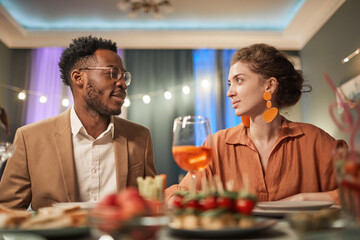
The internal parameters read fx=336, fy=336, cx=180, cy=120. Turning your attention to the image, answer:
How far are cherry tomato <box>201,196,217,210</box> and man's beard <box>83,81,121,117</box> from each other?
1.28 meters

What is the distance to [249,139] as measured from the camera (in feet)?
5.40

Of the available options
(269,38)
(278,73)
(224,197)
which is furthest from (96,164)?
(269,38)

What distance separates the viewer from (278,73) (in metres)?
1.83

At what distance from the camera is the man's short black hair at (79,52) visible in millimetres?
2014

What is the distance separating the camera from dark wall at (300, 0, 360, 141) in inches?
154

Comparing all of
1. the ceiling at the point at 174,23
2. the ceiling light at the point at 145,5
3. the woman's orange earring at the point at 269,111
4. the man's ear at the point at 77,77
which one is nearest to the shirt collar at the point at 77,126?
the man's ear at the point at 77,77

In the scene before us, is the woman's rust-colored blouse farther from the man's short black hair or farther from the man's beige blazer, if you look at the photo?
the man's short black hair

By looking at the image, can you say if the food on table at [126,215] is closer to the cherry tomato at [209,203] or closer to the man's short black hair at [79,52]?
the cherry tomato at [209,203]

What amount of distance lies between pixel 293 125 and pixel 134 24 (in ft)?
14.0

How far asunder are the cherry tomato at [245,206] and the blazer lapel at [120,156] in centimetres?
110

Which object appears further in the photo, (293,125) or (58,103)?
(58,103)

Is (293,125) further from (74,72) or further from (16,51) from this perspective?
(16,51)

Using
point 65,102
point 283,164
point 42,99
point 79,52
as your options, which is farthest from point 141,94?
point 283,164

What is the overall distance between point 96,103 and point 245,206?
142 centimetres
